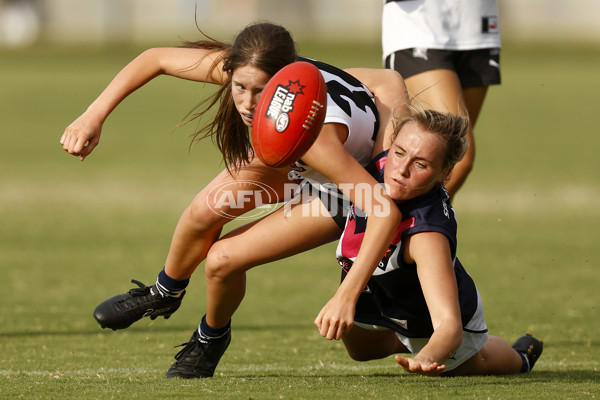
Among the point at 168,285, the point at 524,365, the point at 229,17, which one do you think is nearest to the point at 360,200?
the point at 168,285

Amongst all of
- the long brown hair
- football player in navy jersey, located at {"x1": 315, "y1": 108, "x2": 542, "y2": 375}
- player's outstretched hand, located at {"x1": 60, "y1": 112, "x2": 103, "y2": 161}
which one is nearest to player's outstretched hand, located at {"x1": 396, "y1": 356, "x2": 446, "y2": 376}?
football player in navy jersey, located at {"x1": 315, "y1": 108, "x2": 542, "y2": 375}

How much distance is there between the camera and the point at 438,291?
344 centimetres

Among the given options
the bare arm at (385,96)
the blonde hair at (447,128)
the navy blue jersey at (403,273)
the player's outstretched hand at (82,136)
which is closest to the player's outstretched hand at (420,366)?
the navy blue jersey at (403,273)

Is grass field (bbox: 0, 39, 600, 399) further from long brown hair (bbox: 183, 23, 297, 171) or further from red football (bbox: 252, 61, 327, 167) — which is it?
long brown hair (bbox: 183, 23, 297, 171)

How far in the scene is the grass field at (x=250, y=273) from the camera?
3834 millimetres

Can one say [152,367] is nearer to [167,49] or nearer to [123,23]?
[167,49]

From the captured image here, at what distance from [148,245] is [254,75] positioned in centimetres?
518

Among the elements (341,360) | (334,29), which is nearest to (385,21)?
(341,360)

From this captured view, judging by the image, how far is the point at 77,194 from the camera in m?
11.6

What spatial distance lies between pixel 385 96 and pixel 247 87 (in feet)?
2.36

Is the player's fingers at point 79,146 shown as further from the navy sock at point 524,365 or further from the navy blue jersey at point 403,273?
the navy sock at point 524,365

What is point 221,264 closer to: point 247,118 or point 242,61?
point 247,118

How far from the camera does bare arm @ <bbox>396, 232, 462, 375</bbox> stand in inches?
131

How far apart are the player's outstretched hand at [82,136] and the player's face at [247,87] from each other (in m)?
0.62
